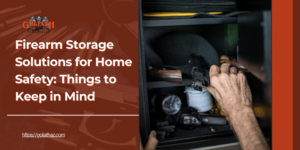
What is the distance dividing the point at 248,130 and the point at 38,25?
3.21 feet

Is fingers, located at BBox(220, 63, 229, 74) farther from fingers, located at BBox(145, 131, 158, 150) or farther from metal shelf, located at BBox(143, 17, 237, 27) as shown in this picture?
fingers, located at BBox(145, 131, 158, 150)

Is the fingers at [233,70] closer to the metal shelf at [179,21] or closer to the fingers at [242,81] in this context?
the fingers at [242,81]

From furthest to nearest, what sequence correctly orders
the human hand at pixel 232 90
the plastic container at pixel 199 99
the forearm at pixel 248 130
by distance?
the plastic container at pixel 199 99
the human hand at pixel 232 90
the forearm at pixel 248 130

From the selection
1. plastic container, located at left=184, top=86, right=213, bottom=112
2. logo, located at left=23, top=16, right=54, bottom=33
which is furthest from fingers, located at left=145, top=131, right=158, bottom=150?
logo, located at left=23, top=16, right=54, bottom=33

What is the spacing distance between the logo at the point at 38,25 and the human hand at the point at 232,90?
29.7 inches

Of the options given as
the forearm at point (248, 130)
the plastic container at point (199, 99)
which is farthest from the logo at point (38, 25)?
the forearm at point (248, 130)

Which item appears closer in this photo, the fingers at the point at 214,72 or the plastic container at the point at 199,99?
the fingers at the point at 214,72

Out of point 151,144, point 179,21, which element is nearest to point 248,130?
point 151,144

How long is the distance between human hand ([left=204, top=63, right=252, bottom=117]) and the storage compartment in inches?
2.0

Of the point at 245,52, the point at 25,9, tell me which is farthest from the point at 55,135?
the point at 245,52

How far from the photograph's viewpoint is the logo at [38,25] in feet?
2.77

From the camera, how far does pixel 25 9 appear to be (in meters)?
0.82

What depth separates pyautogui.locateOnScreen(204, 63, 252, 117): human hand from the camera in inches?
34.5

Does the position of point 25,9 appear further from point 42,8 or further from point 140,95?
point 140,95
